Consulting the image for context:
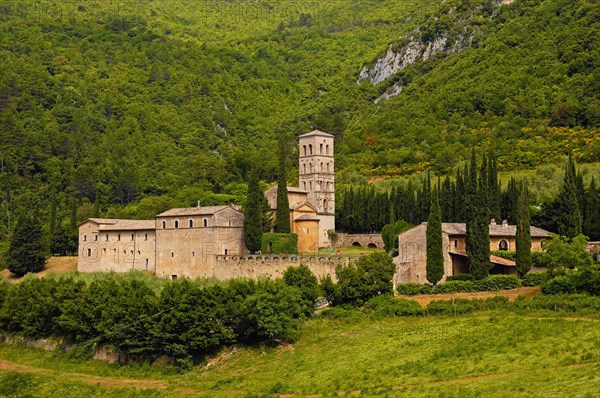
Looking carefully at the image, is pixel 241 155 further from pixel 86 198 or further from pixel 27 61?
pixel 27 61

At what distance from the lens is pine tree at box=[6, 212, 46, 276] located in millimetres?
67875

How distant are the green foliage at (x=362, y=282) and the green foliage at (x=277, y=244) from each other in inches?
572

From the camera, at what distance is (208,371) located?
39.0m

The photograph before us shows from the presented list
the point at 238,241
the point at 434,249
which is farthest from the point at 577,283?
the point at 238,241

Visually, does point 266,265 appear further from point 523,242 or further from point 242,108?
point 242,108

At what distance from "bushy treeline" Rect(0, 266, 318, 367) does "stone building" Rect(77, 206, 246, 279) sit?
14.5 m

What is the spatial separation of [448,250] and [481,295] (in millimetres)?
6459

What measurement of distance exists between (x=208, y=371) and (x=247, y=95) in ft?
419

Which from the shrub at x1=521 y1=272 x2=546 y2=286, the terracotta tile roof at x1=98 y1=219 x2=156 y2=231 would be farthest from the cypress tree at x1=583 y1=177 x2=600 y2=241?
the terracotta tile roof at x1=98 y1=219 x2=156 y2=231

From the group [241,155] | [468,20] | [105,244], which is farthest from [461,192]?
[468,20]

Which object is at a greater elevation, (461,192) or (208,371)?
(461,192)

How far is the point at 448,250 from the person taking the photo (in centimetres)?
4944

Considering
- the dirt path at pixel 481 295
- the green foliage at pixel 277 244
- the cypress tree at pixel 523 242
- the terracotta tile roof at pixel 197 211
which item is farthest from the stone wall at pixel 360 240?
the dirt path at pixel 481 295

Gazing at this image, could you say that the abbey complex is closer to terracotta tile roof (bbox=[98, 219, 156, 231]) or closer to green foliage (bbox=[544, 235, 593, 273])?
terracotta tile roof (bbox=[98, 219, 156, 231])
